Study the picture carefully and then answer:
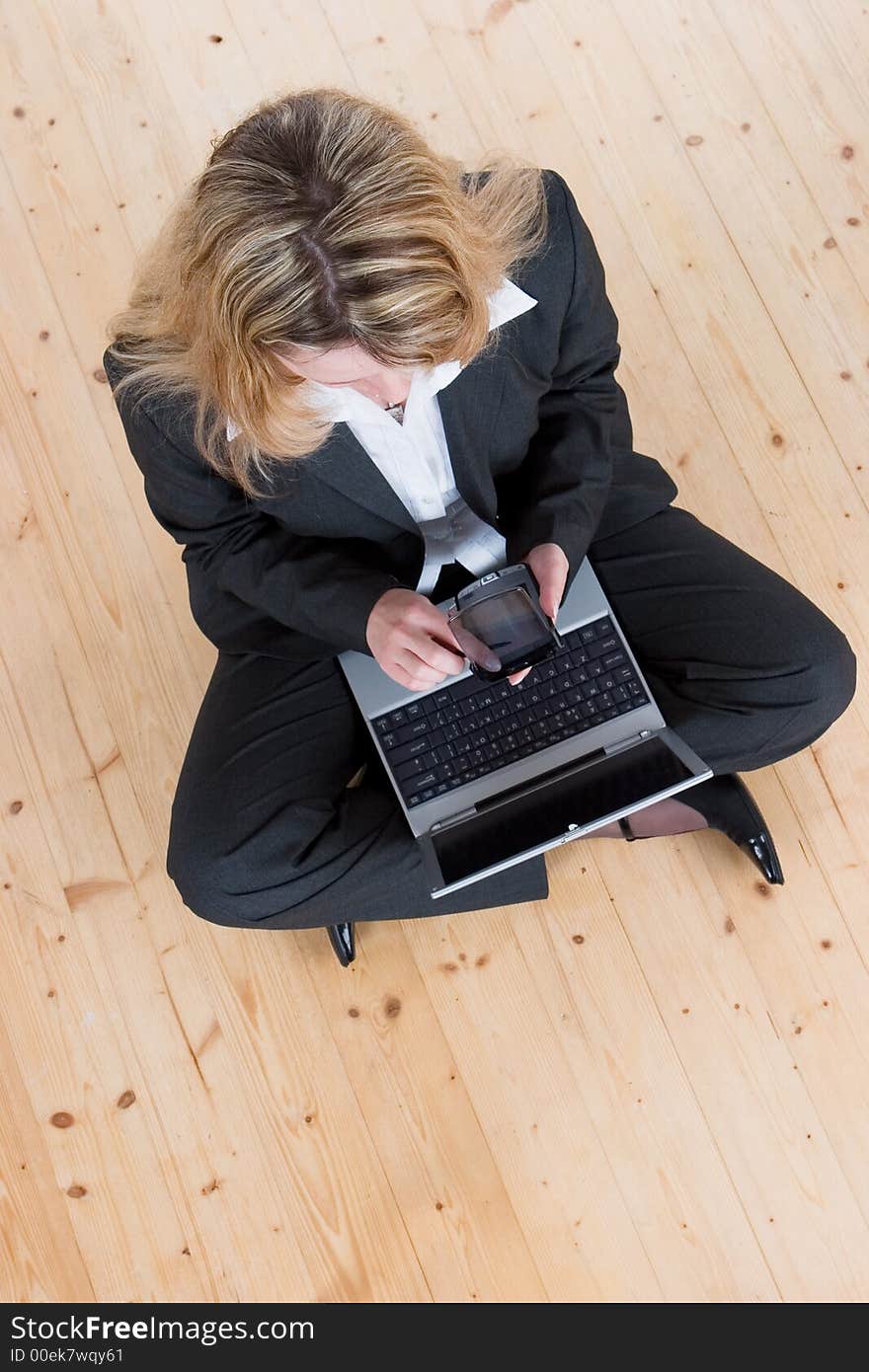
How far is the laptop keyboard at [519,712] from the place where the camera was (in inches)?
53.1

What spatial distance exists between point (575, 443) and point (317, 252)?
0.50 m

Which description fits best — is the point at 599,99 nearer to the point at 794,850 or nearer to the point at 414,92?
the point at 414,92

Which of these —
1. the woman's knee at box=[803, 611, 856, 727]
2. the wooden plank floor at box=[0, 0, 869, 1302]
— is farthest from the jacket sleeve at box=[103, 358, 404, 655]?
the woman's knee at box=[803, 611, 856, 727]

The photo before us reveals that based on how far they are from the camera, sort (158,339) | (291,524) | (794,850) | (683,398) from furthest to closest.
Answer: (683,398), (794,850), (291,524), (158,339)

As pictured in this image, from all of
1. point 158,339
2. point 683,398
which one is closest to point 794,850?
point 683,398

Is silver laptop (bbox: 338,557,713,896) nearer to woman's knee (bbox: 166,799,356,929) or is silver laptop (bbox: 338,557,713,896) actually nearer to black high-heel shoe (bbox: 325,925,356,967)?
woman's knee (bbox: 166,799,356,929)

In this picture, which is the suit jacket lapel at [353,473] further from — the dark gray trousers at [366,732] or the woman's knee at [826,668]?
the woman's knee at [826,668]

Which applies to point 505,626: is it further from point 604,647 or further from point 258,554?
point 258,554

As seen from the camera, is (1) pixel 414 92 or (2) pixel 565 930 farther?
(1) pixel 414 92

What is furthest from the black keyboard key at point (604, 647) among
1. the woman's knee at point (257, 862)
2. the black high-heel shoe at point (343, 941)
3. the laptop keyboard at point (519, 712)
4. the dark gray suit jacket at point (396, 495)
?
the black high-heel shoe at point (343, 941)

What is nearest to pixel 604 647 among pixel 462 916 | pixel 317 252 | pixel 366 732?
pixel 366 732
